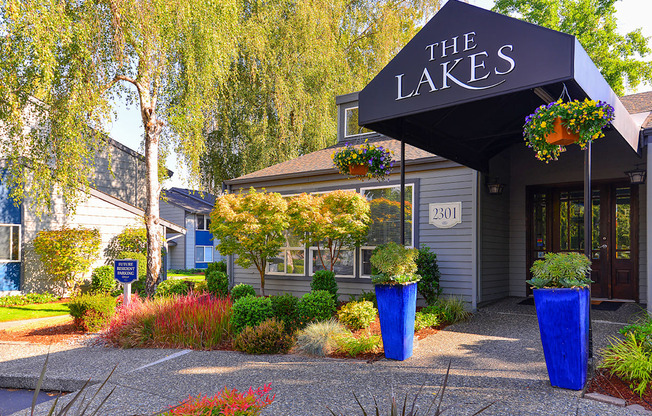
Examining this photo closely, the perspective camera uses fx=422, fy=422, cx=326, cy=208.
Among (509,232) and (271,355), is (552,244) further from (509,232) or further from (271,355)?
(271,355)

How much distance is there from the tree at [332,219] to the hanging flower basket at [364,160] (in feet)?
7.53

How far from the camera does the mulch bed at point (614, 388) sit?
3.42 metres

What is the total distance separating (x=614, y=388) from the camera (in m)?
3.66

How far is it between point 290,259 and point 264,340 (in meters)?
4.35

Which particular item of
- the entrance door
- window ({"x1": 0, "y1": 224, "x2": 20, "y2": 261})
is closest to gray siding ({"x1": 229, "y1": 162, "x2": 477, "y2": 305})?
the entrance door

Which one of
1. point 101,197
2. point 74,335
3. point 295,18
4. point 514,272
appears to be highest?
point 295,18

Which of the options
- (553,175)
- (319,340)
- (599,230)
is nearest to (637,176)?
(599,230)

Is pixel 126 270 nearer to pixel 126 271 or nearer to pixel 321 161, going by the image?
pixel 126 271

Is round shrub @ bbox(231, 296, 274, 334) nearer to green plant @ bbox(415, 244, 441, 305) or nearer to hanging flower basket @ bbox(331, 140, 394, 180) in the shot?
hanging flower basket @ bbox(331, 140, 394, 180)

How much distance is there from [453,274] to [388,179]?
2.28 meters

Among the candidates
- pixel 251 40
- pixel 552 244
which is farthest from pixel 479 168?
pixel 251 40

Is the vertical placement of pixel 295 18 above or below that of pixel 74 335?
above

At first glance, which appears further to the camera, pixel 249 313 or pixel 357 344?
pixel 249 313

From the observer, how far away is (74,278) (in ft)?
39.0
